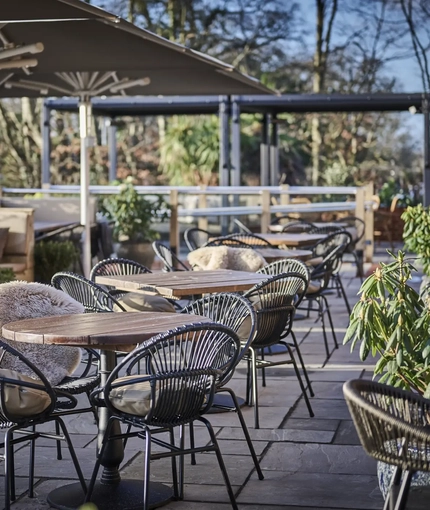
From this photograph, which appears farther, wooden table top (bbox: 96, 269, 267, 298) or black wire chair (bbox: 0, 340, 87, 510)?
wooden table top (bbox: 96, 269, 267, 298)

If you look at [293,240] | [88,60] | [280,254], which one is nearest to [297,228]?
[293,240]

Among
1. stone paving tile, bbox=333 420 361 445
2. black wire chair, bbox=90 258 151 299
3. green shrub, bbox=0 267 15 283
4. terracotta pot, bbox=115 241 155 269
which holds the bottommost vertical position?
stone paving tile, bbox=333 420 361 445

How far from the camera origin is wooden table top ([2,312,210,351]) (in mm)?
3783

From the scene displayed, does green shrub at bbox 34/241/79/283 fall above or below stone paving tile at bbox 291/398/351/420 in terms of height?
above

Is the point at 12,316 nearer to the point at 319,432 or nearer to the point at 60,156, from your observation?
the point at 319,432

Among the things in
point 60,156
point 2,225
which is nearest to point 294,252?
point 2,225

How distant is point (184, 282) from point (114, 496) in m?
1.92

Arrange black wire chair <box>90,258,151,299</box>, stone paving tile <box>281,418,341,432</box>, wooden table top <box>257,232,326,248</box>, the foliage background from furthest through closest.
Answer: the foliage background → wooden table top <box>257,232,326,248</box> → black wire chair <box>90,258,151,299</box> → stone paving tile <box>281,418,341,432</box>

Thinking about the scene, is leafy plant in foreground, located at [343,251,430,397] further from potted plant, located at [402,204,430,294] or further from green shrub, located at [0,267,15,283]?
green shrub, located at [0,267,15,283]

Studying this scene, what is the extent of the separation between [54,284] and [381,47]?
73.8 feet

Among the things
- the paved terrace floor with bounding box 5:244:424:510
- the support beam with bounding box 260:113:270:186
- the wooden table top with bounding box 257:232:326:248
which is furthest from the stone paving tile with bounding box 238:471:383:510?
the support beam with bounding box 260:113:270:186

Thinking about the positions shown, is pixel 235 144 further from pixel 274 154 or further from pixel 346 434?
pixel 346 434

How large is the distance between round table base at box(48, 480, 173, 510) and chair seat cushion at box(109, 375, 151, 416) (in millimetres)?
437

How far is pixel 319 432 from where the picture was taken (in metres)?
5.21
